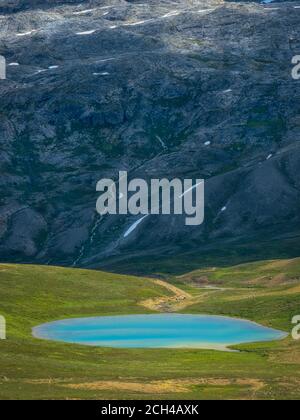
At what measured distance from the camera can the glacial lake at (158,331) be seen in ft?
443

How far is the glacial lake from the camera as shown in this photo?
443 feet

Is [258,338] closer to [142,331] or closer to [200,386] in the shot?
[142,331]

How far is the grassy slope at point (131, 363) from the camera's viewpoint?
90.2 metres

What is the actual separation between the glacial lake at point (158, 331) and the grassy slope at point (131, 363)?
4470 mm

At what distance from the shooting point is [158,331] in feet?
486

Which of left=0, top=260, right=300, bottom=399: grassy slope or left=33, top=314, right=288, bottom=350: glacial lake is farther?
left=33, top=314, right=288, bottom=350: glacial lake

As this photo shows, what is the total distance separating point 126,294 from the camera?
19325cm

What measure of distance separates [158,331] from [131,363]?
34.4m

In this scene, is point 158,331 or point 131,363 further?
point 158,331

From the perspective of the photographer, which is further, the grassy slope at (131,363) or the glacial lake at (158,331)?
the glacial lake at (158,331)

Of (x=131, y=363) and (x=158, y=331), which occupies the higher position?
(x=158, y=331)

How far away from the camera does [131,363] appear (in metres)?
114

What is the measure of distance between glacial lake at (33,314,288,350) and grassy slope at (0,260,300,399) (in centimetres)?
447

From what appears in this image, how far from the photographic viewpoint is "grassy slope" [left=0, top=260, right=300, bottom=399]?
Result: 296 feet
